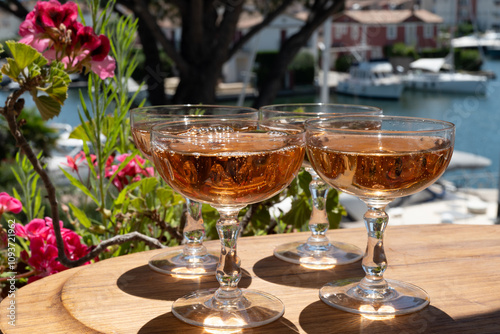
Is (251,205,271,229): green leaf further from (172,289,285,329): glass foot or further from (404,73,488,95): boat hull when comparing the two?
(404,73,488,95): boat hull

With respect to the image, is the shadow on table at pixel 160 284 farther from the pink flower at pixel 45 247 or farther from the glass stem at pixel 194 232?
the pink flower at pixel 45 247

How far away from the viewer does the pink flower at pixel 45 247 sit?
98 cm

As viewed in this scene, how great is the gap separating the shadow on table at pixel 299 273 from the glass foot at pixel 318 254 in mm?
12

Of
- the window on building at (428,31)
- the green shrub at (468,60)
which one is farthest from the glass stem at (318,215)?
the green shrub at (468,60)

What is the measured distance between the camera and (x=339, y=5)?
4859 millimetres

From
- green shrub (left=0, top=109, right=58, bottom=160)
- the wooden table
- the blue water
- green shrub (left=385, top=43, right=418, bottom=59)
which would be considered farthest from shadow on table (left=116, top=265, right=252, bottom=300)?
the blue water

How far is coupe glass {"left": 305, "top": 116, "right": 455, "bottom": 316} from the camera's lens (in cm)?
60

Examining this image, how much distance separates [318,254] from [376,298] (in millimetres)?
193

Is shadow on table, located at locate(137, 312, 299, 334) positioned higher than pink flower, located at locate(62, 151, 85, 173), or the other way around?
pink flower, located at locate(62, 151, 85, 173)

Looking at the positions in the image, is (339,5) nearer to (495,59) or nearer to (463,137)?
(495,59)

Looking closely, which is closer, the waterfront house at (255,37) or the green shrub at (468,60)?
the waterfront house at (255,37)

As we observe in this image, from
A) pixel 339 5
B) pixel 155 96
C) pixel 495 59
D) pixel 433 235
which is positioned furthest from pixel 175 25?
pixel 433 235

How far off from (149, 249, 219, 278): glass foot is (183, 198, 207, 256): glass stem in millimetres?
10

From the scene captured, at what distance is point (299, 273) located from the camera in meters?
0.78
